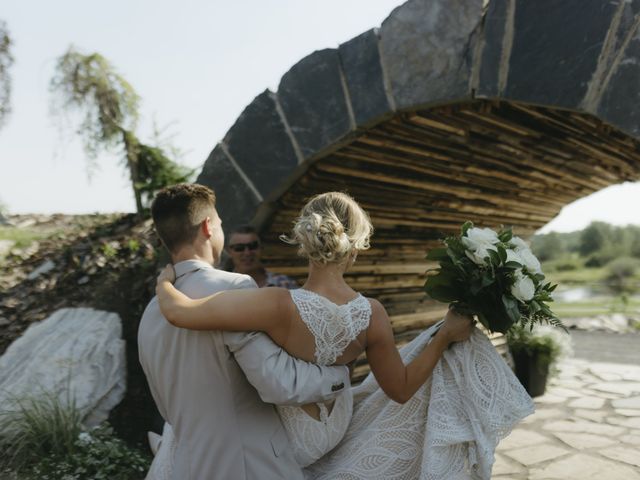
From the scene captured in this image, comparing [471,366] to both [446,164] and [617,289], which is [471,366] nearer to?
[446,164]

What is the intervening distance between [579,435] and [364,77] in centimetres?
370

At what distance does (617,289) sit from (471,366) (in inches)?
1210

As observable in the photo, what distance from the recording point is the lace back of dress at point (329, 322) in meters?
1.80

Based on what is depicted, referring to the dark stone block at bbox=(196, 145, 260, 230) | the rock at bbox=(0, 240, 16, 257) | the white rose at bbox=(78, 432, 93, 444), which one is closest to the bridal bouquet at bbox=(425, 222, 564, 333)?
the dark stone block at bbox=(196, 145, 260, 230)

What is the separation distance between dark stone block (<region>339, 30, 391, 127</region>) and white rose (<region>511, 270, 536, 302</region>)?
1.39 meters

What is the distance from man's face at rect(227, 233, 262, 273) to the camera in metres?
3.76

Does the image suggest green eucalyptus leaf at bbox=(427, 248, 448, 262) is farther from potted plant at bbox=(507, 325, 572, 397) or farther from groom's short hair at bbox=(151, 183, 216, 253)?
potted plant at bbox=(507, 325, 572, 397)

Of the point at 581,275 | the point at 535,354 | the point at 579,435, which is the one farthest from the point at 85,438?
the point at 581,275

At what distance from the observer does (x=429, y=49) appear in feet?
9.44

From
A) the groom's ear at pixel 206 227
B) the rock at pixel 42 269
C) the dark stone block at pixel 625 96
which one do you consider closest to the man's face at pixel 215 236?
the groom's ear at pixel 206 227

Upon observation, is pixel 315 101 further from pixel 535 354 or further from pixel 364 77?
pixel 535 354

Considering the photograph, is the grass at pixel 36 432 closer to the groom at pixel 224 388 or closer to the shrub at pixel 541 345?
the groom at pixel 224 388

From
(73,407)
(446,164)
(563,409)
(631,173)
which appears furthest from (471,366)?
(563,409)

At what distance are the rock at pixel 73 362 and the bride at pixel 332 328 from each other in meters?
2.68
